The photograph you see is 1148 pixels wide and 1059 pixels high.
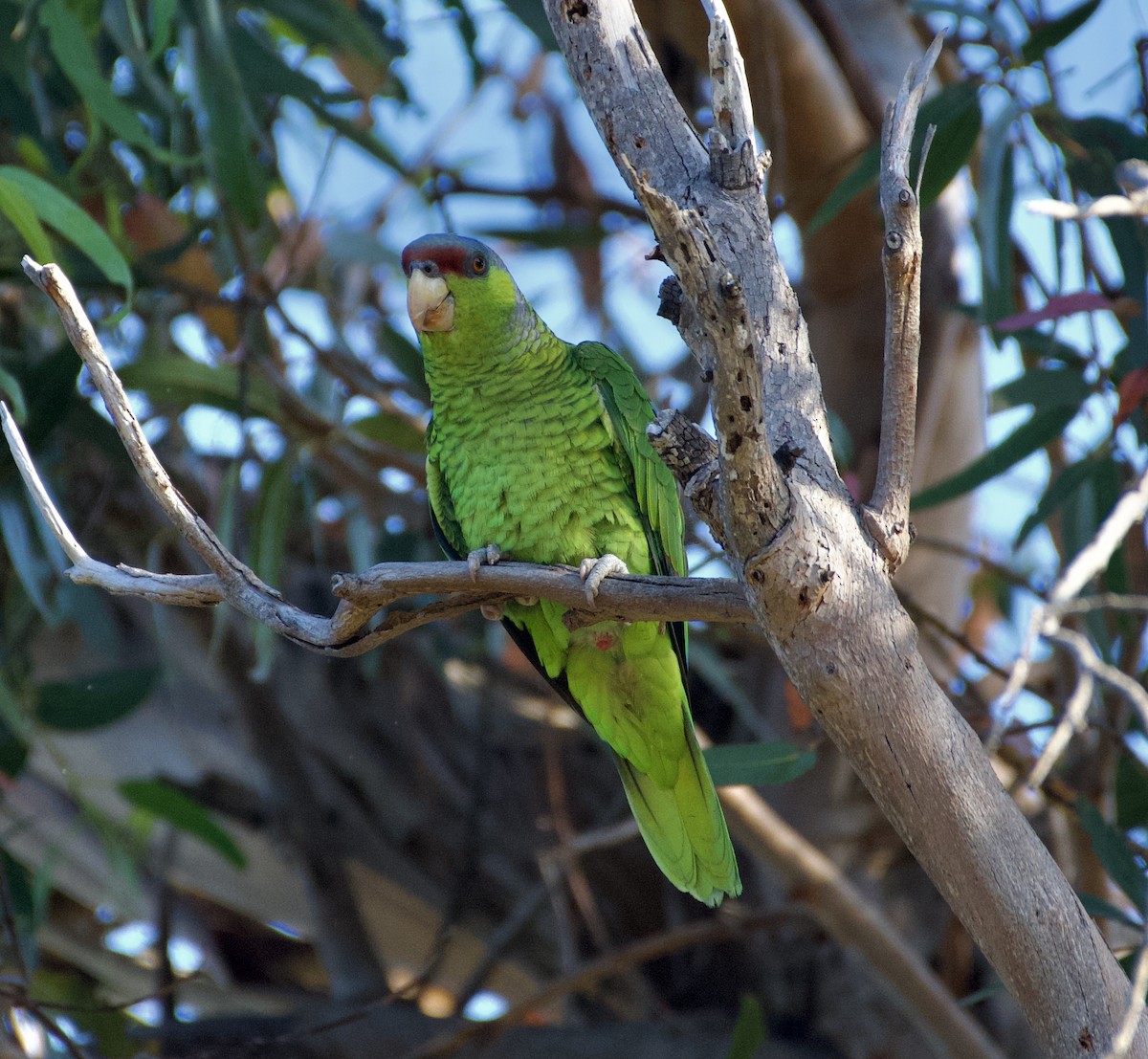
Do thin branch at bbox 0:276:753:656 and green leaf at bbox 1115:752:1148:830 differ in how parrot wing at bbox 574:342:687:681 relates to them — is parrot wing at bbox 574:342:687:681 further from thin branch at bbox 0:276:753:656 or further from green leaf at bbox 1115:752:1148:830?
green leaf at bbox 1115:752:1148:830

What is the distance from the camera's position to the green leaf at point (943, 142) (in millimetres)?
1926

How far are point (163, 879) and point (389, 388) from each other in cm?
140

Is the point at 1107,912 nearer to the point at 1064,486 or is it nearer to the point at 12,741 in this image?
the point at 1064,486

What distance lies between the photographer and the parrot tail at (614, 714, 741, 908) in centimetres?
179

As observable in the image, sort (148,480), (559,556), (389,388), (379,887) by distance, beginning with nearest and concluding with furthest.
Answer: (148,480)
(559,556)
(389,388)
(379,887)

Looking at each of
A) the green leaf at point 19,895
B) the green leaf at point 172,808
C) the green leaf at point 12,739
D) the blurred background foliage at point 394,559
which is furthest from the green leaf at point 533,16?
the green leaf at point 19,895

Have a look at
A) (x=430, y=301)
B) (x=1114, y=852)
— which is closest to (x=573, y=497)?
(x=430, y=301)

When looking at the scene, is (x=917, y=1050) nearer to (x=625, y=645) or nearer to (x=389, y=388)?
(x=625, y=645)

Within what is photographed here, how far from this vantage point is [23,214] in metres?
1.53

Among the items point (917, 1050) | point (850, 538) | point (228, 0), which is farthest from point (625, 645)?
point (228, 0)

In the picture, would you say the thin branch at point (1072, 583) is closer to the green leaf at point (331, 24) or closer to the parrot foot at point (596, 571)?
the parrot foot at point (596, 571)

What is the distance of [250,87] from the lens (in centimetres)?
222

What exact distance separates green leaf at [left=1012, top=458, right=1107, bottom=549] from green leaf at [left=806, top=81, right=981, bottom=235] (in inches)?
19.3

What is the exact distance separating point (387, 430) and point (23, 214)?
108cm
